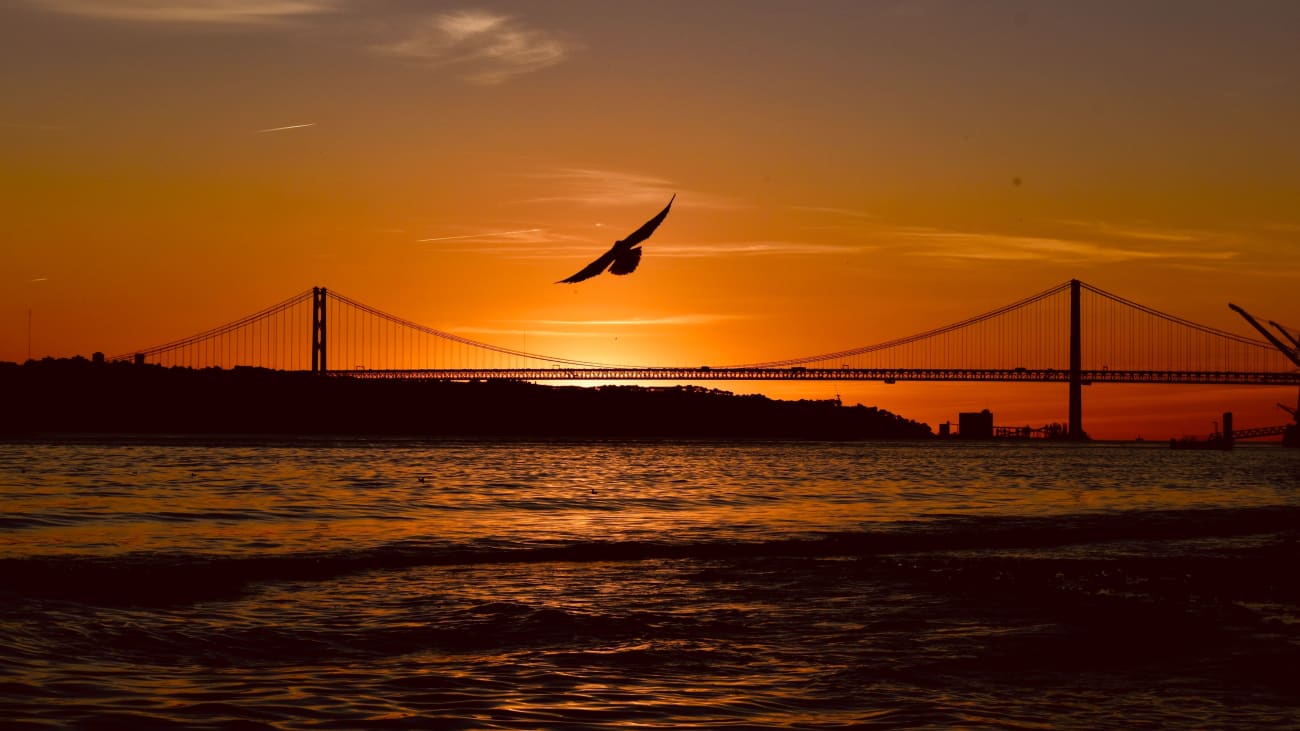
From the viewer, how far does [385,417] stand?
500 feet

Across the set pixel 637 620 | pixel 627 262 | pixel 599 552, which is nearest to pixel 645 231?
pixel 627 262

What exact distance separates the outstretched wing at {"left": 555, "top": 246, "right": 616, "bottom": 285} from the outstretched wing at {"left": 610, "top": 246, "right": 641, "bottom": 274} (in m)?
0.04

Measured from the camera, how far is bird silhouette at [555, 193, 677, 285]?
9.82 meters

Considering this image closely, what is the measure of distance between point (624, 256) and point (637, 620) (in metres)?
4.31

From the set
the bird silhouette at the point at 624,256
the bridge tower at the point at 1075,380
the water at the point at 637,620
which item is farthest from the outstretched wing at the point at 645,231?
the bridge tower at the point at 1075,380

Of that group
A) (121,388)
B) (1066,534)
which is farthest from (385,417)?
(1066,534)

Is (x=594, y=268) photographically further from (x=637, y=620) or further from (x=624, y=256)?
(x=637, y=620)

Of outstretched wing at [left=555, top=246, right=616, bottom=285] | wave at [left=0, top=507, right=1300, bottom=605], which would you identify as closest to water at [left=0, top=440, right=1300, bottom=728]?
wave at [left=0, top=507, right=1300, bottom=605]

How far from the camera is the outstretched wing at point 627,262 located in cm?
A: 1005

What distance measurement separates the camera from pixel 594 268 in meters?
9.95

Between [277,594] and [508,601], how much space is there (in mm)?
2687

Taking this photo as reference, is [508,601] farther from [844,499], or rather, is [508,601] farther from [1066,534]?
[844,499]

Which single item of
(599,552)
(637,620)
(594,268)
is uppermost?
(594,268)

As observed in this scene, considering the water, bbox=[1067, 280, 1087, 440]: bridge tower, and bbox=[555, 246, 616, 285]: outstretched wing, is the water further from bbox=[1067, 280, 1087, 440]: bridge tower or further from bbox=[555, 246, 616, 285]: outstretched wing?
bbox=[1067, 280, 1087, 440]: bridge tower
